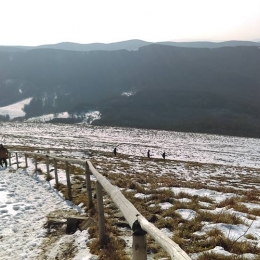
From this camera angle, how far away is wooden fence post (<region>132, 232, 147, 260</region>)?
10.2 ft

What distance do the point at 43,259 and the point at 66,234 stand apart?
1.10 meters

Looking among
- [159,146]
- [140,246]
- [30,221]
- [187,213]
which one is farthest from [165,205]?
[159,146]

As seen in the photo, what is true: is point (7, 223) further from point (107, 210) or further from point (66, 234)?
point (107, 210)

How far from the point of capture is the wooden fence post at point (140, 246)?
310cm

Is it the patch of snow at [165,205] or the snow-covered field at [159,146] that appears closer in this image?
the patch of snow at [165,205]

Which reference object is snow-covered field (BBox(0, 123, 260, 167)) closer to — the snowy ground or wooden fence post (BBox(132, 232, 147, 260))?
the snowy ground

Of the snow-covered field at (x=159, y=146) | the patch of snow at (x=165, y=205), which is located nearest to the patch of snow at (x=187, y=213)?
the patch of snow at (x=165, y=205)

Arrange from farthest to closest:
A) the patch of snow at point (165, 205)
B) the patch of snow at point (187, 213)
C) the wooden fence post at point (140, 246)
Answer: the patch of snow at point (165, 205)
the patch of snow at point (187, 213)
the wooden fence post at point (140, 246)

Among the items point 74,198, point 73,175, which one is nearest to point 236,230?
point 74,198

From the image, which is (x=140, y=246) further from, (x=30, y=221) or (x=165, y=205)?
(x=30, y=221)

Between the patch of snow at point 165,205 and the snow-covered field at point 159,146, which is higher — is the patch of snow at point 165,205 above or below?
above

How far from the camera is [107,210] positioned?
7715 millimetres

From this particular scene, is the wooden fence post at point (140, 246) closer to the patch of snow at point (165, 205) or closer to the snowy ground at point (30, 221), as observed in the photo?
the snowy ground at point (30, 221)

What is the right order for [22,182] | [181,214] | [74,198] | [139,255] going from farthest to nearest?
[22,182]
[74,198]
[181,214]
[139,255]
